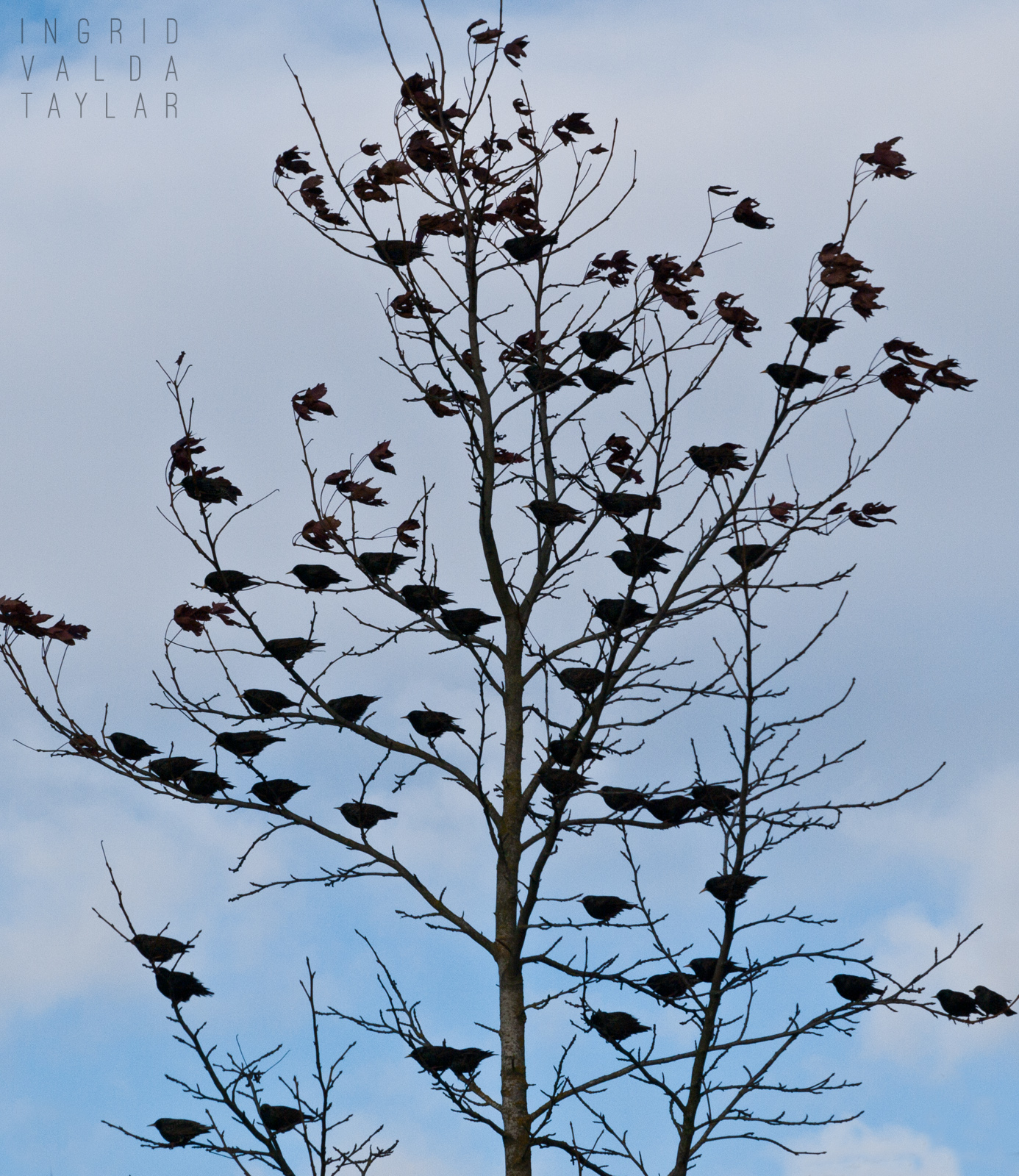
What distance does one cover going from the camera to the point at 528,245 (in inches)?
294

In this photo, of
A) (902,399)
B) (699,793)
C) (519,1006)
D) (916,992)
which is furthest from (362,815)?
(902,399)

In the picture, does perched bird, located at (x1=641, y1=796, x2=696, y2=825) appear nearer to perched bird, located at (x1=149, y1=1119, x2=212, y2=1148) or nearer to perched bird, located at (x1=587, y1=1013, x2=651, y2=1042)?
perched bird, located at (x1=587, y1=1013, x2=651, y2=1042)

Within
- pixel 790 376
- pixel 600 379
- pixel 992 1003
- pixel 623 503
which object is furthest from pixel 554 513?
pixel 992 1003

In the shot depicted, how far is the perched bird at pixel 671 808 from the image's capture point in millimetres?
6480

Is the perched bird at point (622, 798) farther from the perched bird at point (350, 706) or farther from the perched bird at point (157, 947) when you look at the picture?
the perched bird at point (157, 947)

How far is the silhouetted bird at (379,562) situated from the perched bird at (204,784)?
1349mm

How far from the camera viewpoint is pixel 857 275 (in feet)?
19.7

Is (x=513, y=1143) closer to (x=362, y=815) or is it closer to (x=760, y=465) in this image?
(x=362, y=815)

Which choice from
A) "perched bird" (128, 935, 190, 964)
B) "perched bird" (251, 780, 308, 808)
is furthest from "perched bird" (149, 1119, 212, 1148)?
"perched bird" (251, 780, 308, 808)

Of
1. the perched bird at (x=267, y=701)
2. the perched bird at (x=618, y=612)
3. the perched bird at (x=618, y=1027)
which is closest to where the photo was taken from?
the perched bird at (x=618, y=612)

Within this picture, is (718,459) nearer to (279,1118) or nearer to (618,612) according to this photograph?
(618,612)

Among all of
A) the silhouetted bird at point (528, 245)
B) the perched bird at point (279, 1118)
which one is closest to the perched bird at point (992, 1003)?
the perched bird at point (279, 1118)

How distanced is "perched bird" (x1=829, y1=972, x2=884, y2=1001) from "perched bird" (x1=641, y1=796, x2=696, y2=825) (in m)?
1.06

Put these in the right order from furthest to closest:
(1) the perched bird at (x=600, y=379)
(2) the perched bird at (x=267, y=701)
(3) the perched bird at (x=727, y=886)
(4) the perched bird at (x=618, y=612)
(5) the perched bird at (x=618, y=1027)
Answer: (1) the perched bird at (x=600, y=379)
(2) the perched bird at (x=267, y=701)
(5) the perched bird at (x=618, y=1027)
(4) the perched bird at (x=618, y=612)
(3) the perched bird at (x=727, y=886)
